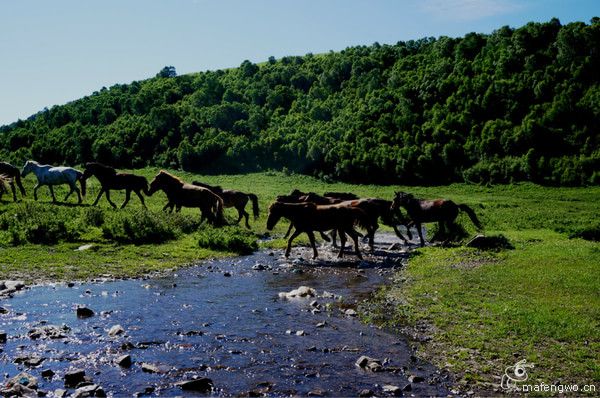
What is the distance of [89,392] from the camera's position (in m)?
8.89

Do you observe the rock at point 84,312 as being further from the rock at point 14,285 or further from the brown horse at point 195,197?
the brown horse at point 195,197

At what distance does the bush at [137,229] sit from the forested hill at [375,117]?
160 feet

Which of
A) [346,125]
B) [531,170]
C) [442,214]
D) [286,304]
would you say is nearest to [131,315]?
[286,304]

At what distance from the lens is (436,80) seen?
87.4m

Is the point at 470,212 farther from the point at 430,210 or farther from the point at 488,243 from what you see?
the point at 488,243

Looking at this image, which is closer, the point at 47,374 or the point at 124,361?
the point at 47,374

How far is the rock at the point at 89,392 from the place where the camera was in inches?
346

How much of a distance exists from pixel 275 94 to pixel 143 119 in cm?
2668

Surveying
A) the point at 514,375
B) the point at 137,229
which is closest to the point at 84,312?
the point at 514,375

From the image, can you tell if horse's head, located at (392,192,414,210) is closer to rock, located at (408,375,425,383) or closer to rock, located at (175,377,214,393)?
rock, located at (408,375,425,383)

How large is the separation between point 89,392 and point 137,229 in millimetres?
14993

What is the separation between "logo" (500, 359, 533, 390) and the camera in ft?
30.6

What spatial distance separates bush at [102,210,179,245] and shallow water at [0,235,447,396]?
20.1 ft

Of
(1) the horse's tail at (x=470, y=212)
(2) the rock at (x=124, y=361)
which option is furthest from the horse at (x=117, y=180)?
(2) the rock at (x=124, y=361)
